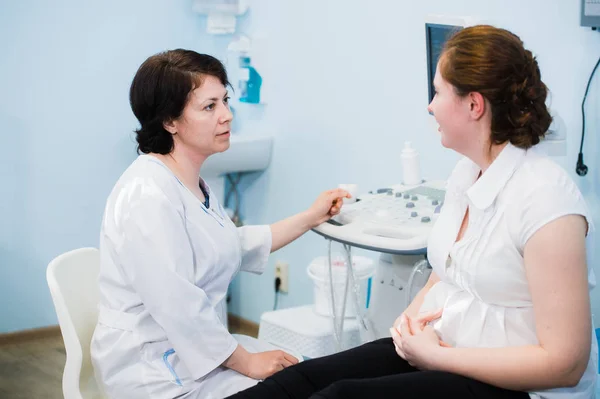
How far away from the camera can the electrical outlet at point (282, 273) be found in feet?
10.7

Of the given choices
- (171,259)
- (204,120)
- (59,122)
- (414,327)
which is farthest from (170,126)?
(59,122)

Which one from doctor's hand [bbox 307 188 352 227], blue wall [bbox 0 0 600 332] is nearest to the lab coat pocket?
doctor's hand [bbox 307 188 352 227]

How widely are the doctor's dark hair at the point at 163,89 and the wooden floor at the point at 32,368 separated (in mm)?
1396

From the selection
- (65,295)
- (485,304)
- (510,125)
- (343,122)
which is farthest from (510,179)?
(343,122)

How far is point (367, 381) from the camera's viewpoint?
4.27 feet

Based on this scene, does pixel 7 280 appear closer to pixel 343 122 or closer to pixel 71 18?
pixel 71 18

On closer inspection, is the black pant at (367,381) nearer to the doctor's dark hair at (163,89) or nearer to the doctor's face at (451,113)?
the doctor's face at (451,113)

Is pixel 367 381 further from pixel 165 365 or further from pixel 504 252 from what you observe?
pixel 165 365

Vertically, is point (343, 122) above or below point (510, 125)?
below

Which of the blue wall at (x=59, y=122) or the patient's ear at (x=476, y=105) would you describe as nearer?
the patient's ear at (x=476, y=105)

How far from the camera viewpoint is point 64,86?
125 inches

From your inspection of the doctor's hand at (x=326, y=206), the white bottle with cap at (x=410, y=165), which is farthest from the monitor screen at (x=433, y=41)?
the doctor's hand at (x=326, y=206)

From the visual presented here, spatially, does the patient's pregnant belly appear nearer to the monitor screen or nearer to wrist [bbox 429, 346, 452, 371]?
wrist [bbox 429, 346, 452, 371]

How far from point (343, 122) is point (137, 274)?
4.92ft
